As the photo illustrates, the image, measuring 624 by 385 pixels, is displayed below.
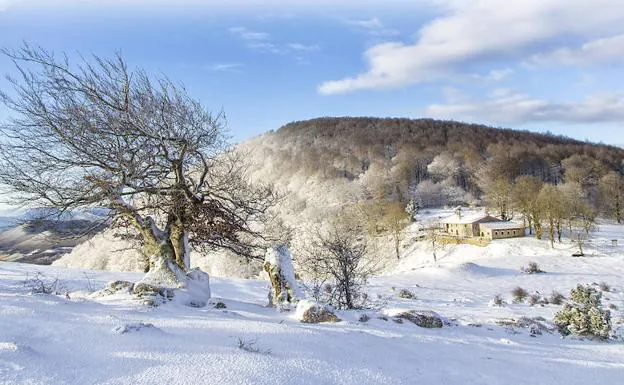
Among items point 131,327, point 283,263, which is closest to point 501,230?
point 283,263

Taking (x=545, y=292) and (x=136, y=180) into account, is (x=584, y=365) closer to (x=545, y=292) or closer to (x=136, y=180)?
(x=136, y=180)

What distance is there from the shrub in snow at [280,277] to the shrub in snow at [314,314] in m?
1.45

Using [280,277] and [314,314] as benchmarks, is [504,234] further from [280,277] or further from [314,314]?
[314,314]

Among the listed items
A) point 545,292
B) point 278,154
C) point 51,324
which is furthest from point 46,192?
point 278,154

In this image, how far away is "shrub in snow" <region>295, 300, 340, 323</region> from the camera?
6.84m

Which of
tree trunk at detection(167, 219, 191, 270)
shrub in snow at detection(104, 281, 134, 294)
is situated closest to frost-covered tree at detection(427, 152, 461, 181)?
tree trunk at detection(167, 219, 191, 270)

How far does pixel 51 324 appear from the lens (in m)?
4.25

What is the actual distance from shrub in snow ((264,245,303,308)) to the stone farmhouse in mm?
51126

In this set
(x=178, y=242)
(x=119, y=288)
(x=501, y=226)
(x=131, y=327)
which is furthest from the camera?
(x=501, y=226)

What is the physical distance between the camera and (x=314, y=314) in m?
6.87

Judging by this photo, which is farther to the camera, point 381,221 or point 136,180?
point 381,221

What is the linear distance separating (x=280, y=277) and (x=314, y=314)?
2.02 meters

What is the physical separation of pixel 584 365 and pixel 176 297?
20.7ft

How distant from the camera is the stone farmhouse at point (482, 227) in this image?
55031mm
